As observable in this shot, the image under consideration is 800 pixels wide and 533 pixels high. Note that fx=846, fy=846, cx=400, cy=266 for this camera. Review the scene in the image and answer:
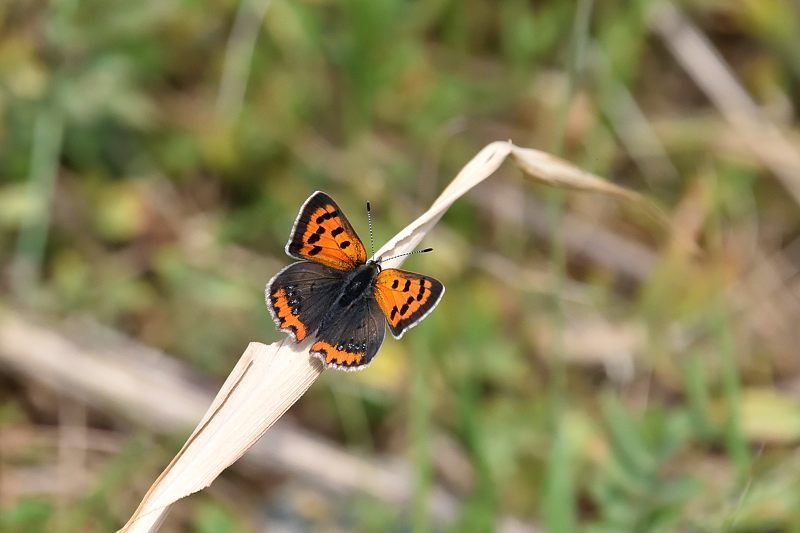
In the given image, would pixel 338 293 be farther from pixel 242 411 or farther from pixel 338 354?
pixel 242 411

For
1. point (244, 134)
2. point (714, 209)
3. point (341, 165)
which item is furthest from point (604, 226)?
point (244, 134)

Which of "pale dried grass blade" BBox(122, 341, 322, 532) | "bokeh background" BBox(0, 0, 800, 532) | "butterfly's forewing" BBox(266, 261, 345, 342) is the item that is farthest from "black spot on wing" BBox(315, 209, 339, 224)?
"bokeh background" BBox(0, 0, 800, 532)

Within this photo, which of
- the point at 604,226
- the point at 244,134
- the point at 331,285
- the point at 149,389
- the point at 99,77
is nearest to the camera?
the point at 331,285

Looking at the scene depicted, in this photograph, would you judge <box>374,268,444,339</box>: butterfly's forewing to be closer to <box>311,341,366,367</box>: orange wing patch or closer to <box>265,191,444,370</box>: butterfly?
<box>265,191,444,370</box>: butterfly

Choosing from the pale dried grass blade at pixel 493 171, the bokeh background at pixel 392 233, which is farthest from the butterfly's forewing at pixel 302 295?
the bokeh background at pixel 392 233

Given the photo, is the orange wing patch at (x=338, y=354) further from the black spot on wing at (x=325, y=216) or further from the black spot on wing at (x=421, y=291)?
the black spot on wing at (x=325, y=216)

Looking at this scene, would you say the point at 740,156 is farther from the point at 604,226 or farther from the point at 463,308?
the point at 463,308

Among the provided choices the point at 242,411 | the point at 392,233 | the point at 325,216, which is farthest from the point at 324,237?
the point at 392,233
